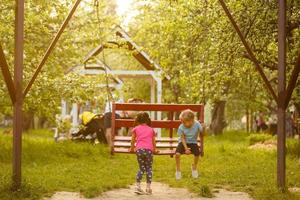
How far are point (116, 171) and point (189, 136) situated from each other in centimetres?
279

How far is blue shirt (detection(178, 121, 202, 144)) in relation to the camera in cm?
1117

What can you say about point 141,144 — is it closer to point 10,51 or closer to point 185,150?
point 185,150

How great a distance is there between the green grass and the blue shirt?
2.59 ft

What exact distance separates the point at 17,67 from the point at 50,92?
21.8 ft

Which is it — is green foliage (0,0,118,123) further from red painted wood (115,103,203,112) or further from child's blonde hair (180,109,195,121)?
child's blonde hair (180,109,195,121)

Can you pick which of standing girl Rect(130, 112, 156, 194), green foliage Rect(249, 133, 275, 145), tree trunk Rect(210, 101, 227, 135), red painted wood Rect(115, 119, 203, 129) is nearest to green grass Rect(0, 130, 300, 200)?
standing girl Rect(130, 112, 156, 194)

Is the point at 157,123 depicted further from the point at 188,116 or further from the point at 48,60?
the point at 48,60

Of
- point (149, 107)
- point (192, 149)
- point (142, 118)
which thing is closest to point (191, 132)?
point (192, 149)

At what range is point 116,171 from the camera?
13453 mm

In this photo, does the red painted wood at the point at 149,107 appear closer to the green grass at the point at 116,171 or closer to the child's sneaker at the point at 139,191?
the green grass at the point at 116,171

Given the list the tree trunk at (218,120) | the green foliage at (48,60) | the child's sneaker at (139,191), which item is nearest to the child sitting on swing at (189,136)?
the child's sneaker at (139,191)

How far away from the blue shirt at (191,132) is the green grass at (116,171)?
79 cm

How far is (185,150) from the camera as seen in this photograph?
36.0 feet

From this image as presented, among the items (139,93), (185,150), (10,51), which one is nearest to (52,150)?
(10,51)
